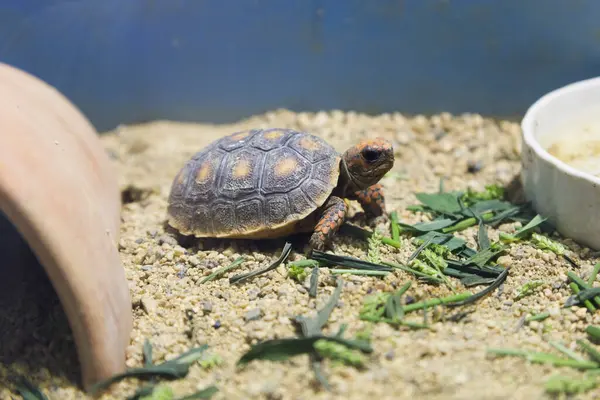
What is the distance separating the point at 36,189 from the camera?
85.4 inches

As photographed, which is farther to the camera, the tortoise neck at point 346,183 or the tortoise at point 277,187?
the tortoise neck at point 346,183

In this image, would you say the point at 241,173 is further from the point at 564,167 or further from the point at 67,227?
the point at 564,167

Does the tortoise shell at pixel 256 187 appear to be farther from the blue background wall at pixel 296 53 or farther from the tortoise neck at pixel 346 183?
the blue background wall at pixel 296 53

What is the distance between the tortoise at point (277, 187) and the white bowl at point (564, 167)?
2.96ft

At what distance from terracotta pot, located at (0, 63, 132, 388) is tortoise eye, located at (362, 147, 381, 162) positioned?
54.3 inches

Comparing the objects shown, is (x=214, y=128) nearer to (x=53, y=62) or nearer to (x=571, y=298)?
(x=53, y=62)

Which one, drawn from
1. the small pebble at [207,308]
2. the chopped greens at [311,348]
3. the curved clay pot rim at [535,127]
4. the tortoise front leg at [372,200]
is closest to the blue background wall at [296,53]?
the curved clay pot rim at [535,127]

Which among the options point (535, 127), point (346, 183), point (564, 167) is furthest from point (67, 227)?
point (535, 127)

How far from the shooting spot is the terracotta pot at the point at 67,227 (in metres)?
2.13

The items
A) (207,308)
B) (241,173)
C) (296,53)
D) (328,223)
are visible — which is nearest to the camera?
(207,308)

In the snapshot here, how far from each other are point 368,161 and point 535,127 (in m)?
1.23

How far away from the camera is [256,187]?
3021 mm

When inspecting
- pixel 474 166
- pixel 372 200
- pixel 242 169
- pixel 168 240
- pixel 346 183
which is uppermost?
pixel 242 169

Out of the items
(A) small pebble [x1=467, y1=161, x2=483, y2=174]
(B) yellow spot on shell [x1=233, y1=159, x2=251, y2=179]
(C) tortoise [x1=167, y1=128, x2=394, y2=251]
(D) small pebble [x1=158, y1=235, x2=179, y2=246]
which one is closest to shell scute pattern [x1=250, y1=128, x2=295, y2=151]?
(C) tortoise [x1=167, y1=128, x2=394, y2=251]
